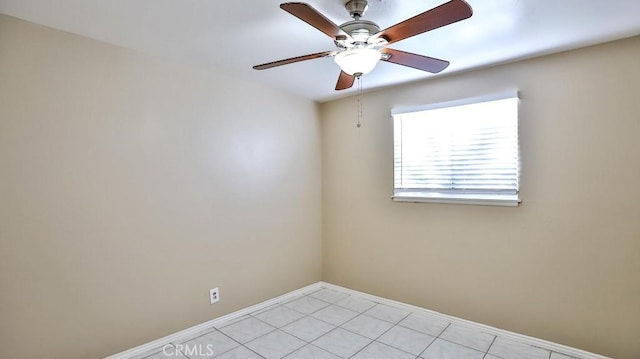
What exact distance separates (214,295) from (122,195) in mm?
1127

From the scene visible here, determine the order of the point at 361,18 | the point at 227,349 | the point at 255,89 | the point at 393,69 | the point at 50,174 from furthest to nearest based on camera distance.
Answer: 1. the point at 255,89
2. the point at 393,69
3. the point at 227,349
4. the point at 50,174
5. the point at 361,18

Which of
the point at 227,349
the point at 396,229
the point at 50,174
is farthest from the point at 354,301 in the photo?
the point at 50,174

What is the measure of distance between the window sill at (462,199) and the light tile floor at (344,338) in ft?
3.39

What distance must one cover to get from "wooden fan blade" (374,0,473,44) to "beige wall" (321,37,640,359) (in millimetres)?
1498

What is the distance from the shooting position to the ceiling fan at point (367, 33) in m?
1.36

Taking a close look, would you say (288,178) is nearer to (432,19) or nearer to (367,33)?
(367,33)

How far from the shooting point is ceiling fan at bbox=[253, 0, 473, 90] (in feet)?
4.47

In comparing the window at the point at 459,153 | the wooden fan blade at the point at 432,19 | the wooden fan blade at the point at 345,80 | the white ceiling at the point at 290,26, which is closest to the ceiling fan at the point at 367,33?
the wooden fan blade at the point at 432,19

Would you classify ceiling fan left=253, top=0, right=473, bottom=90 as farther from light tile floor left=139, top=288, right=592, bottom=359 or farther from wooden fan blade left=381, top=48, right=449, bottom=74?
light tile floor left=139, top=288, right=592, bottom=359

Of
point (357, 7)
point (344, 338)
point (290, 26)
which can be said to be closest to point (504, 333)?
point (344, 338)

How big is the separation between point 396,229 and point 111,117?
8.32 ft

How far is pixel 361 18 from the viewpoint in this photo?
183 cm

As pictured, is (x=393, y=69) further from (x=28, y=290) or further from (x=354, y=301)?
(x=28, y=290)

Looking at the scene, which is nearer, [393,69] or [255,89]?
[393,69]
